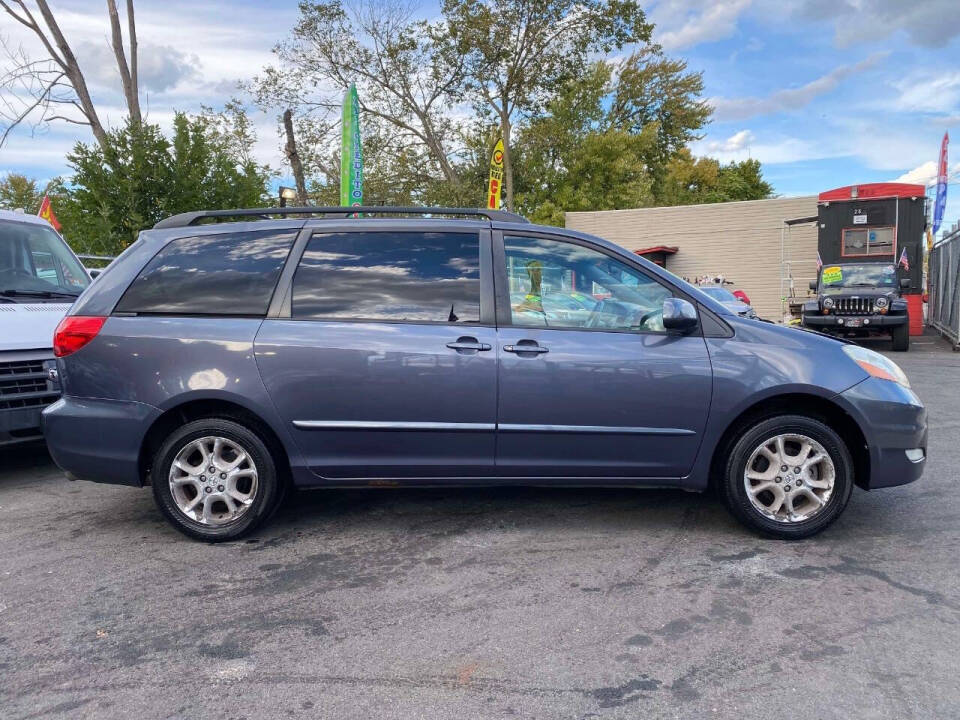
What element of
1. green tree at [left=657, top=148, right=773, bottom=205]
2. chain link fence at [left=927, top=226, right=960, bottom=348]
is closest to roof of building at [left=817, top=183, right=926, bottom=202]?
chain link fence at [left=927, top=226, right=960, bottom=348]

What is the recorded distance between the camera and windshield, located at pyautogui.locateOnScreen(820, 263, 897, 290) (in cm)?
1534

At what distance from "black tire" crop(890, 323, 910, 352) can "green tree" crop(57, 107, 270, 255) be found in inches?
508

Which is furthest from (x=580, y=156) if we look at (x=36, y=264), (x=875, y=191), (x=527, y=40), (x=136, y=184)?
(x=36, y=264)

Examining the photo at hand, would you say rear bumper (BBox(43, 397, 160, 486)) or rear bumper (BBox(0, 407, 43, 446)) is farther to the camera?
rear bumper (BBox(0, 407, 43, 446))

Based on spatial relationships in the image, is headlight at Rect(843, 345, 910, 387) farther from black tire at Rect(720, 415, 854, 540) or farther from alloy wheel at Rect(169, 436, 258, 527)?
alloy wheel at Rect(169, 436, 258, 527)

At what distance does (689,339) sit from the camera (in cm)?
389

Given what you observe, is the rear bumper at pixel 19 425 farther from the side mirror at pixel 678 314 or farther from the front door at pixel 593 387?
the side mirror at pixel 678 314

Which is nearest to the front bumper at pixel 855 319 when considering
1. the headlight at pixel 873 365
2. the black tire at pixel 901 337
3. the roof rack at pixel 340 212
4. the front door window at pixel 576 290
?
the black tire at pixel 901 337

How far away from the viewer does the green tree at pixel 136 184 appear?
11664mm

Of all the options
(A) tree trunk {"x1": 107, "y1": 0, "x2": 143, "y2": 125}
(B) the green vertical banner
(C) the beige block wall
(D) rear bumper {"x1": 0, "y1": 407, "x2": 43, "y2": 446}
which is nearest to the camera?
(D) rear bumper {"x1": 0, "y1": 407, "x2": 43, "y2": 446}

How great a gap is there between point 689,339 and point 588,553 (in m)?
1.26

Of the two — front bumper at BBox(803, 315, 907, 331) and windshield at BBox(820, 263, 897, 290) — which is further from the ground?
windshield at BBox(820, 263, 897, 290)

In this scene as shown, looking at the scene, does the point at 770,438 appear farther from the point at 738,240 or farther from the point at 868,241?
the point at 738,240

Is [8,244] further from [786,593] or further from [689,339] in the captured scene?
[786,593]
